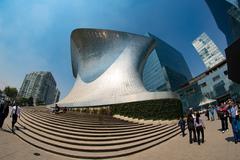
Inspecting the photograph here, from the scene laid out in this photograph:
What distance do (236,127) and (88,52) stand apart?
35276mm

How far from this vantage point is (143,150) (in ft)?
29.3

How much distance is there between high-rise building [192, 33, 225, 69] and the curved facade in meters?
90.4

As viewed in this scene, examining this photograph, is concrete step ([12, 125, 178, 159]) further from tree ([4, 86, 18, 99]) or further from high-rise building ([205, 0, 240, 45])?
tree ([4, 86, 18, 99])

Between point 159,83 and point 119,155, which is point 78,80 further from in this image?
point 159,83

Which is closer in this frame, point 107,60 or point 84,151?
point 84,151

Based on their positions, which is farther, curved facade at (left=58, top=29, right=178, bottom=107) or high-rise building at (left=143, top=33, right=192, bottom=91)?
high-rise building at (left=143, top=33, right=192, bottom=91)

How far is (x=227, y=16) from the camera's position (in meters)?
76.5

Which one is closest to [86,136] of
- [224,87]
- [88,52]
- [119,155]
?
[119,155]

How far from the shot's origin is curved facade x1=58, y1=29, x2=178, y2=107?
3303 cm

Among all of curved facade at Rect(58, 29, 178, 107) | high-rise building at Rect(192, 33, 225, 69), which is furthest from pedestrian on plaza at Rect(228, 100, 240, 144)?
high-rise building at Rect(192, 33, 225, 69)

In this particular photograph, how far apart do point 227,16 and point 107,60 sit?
63.6 metres

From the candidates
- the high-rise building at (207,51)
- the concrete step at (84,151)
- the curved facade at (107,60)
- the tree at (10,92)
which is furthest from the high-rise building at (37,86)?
the high-rise building at (207,51)

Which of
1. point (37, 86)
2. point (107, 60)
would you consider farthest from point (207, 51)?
point (107, 60)

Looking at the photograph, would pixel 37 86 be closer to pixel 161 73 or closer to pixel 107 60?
pixel 161 73
